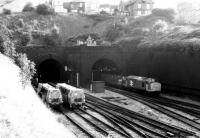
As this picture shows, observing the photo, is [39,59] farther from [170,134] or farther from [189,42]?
[170,134]

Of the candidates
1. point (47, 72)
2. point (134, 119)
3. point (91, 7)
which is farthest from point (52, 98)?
point (91, 7)

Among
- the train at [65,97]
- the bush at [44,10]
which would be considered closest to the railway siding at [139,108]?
the train at [65,97]

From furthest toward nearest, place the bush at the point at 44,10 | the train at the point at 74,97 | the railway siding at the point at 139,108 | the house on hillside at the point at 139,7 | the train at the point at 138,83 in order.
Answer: the house on hillside at the point at 139,7 → the bush at the point at 44,10 → the train at the point at 138,83 → the train at the point at 74,97 → the railway siding at the point at 139,108

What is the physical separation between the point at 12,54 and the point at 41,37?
39882 mm

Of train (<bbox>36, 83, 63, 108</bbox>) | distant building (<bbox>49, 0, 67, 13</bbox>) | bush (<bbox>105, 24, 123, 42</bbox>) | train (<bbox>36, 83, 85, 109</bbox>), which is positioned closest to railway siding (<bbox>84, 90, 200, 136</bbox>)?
train (<bbox>36, 83, 85, 109</bbox>)

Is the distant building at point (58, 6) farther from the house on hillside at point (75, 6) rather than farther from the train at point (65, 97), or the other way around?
the train at point (65, 97)

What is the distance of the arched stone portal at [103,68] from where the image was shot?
52541 mm

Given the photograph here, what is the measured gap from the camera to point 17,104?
56.4 feet

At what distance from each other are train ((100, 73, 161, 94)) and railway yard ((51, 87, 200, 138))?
1.56m

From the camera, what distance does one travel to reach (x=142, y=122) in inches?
939

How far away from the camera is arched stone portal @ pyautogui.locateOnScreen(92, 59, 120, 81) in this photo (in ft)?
172

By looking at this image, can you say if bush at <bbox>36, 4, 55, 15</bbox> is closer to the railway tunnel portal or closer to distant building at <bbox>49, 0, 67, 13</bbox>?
distant building at <bbox>49, 0, 67, 13</bbox>

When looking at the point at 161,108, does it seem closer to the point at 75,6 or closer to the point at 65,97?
the point at 65,97

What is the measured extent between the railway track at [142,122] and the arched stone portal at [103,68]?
20154mm
